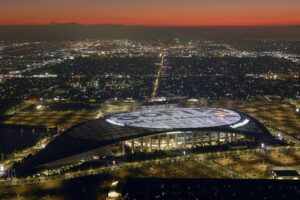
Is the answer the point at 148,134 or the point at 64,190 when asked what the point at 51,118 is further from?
the point at 64,190

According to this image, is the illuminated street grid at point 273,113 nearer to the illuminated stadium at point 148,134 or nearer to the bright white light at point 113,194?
the illuminated stadium at point 148,134

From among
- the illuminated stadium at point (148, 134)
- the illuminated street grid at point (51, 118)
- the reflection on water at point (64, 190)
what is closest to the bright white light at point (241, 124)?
the illuminated stadium at point (148, 134)

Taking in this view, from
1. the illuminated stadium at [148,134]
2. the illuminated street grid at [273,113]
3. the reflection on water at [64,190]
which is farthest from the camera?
the illuminated street grid at [273,113]

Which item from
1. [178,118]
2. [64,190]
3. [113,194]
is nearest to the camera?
[113,194]

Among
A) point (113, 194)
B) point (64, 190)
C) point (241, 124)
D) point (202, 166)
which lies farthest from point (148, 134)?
point (113, 194)

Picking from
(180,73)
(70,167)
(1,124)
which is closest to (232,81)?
(180,73)

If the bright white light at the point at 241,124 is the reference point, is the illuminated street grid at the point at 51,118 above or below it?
below

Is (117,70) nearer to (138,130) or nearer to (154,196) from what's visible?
(138,130)
